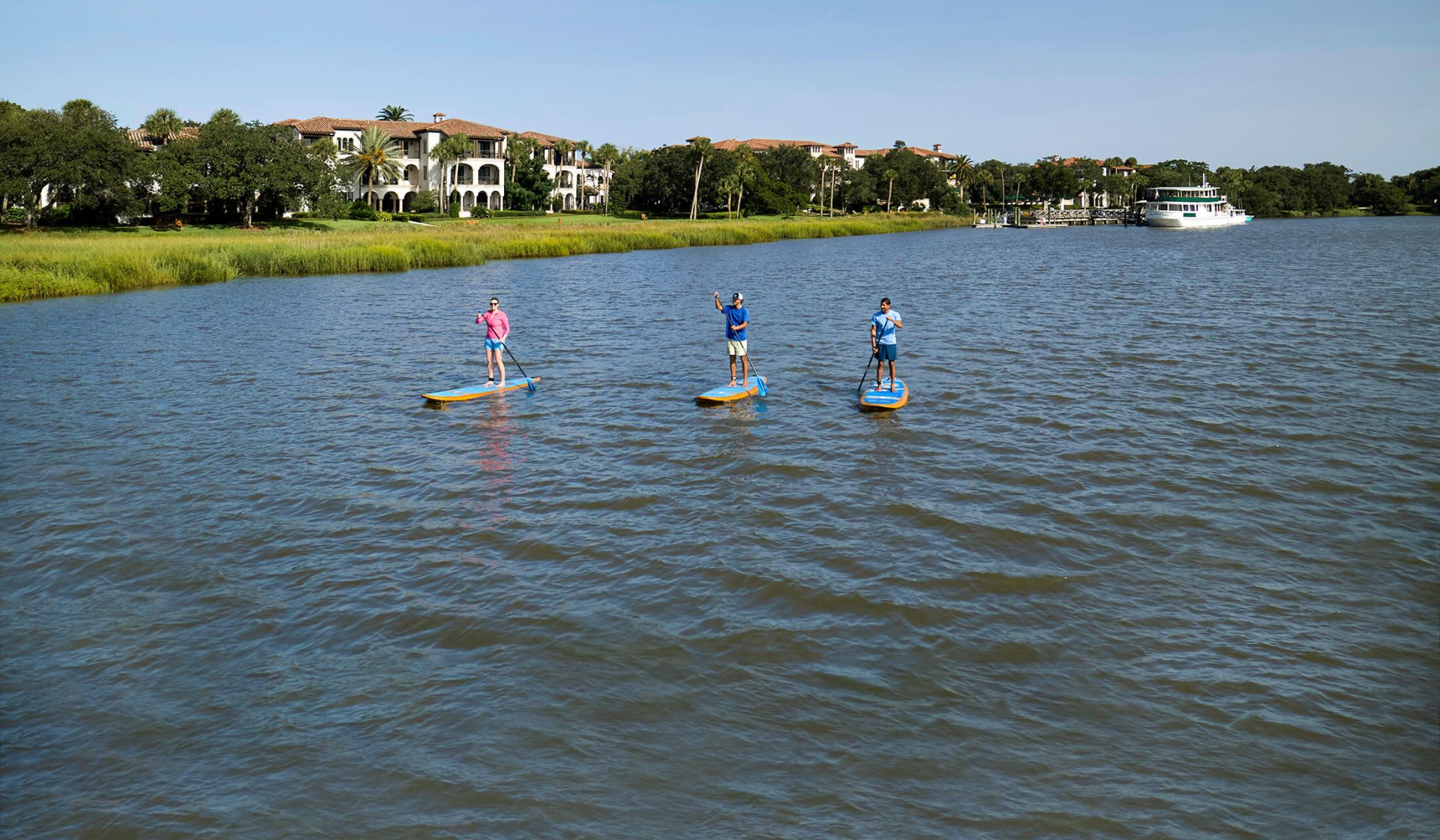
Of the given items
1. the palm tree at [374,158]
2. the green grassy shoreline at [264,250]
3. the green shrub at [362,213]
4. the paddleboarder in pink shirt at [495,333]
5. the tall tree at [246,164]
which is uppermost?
the palm tree at [374,158]

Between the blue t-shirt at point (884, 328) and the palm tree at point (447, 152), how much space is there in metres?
90.4

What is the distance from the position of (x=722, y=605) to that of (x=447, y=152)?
10021cm

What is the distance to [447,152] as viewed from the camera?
10338 centimetres

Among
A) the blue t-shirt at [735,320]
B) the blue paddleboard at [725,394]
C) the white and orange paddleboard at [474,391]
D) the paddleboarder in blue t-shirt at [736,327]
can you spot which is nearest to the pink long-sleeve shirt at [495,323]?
the white and orange paddleboard at [474,391]

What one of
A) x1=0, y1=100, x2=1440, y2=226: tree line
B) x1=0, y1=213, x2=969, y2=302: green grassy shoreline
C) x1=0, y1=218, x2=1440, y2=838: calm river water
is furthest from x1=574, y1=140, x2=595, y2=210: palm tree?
x1=0, y1=218, x2=1440, y2=838: calm river water

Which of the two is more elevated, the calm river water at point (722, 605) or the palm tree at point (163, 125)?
the palm tree at point (163, 125)

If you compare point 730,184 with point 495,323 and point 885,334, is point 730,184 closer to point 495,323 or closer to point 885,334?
point 495,323

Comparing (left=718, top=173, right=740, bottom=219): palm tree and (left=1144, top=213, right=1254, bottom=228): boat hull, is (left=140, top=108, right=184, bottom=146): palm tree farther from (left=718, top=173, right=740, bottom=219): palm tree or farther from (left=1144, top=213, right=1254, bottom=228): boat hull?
(left=1144, top=213, right=1254, bottom=228): boat hull

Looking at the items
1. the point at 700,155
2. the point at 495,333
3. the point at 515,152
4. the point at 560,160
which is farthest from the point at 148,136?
the point at 495,333

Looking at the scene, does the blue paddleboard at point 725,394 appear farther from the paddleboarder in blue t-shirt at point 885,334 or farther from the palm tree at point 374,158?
the palm tree at point 374,158

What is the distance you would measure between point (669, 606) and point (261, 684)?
13.4ft

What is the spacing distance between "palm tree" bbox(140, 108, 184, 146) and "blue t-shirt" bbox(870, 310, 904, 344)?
86.6 metres

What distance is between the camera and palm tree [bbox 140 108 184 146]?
90.4 m

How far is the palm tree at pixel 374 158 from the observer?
97.7 metres
